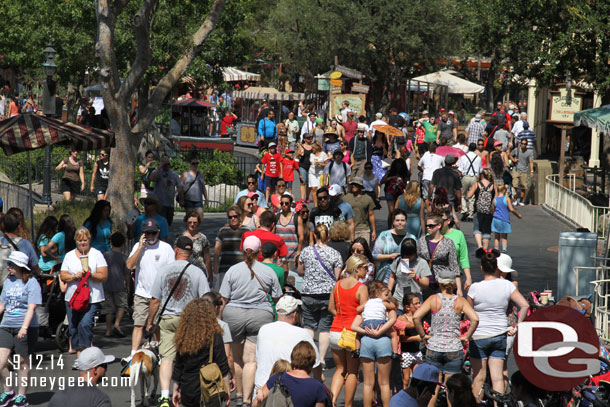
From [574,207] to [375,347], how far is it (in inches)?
518

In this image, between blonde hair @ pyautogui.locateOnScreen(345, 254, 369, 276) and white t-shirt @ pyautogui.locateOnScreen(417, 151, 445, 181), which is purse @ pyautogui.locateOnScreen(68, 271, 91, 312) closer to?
blonde hair @ pyautogui.locateOnScreen(345, 254, 369, 276)

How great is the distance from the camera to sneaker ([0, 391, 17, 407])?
897 cm

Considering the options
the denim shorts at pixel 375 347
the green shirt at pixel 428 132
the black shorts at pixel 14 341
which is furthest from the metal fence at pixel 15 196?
the green shirt at pixel 428 132

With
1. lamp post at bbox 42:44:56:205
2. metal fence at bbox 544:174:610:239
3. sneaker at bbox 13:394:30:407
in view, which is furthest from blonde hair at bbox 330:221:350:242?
lamp post at bbox 42:44:56:205

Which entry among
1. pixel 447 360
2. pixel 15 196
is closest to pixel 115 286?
pixel 447 360

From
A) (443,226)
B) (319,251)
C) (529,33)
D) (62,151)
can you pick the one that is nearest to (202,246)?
(319,251)

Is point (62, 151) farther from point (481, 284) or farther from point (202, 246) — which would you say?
point (481, 284)

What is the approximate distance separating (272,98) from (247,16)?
30.5ft

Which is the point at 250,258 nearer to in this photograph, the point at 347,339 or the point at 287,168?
the point at 347,339

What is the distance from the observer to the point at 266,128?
94.3 feet

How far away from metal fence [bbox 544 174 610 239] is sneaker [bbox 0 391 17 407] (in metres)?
11.4

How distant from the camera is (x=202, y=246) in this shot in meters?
11.4

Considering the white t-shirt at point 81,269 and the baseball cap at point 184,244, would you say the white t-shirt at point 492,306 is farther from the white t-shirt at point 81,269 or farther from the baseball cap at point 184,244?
the white t-shirt at point 81,269

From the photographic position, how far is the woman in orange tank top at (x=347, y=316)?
9.11 meters
